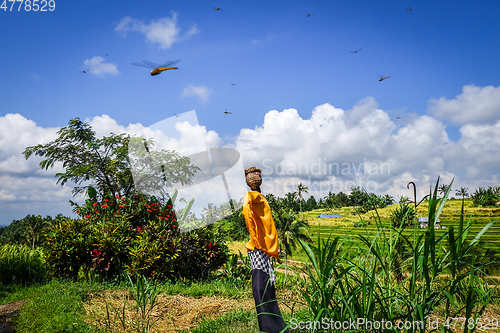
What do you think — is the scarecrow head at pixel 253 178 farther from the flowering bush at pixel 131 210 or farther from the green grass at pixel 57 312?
the flowering bush at pixel 131 210

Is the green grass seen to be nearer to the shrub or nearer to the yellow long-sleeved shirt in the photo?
the yellow long-sleeved shirt

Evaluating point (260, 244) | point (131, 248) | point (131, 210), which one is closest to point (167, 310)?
point (260, 244)

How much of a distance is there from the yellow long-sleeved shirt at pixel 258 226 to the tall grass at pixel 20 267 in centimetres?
571

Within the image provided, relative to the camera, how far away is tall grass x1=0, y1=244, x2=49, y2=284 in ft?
20.6

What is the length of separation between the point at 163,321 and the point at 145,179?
961 centimetres

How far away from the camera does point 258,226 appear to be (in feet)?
10.9

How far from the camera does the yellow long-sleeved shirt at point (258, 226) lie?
10.8 feet

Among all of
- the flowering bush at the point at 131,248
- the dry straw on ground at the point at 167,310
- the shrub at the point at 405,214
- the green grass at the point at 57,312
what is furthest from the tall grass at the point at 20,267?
the shrub at the point at 405,214

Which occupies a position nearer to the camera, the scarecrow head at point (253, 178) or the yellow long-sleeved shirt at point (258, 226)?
the yellow long-sleeved shirt at point (258, 226)

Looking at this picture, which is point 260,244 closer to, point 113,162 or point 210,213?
point 210,213

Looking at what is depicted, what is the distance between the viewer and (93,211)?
24.3 ft

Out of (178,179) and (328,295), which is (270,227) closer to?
(328,295)

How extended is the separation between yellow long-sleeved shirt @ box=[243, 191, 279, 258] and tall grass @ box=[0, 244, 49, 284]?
5.71m

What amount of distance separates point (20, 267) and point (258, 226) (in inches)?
242
